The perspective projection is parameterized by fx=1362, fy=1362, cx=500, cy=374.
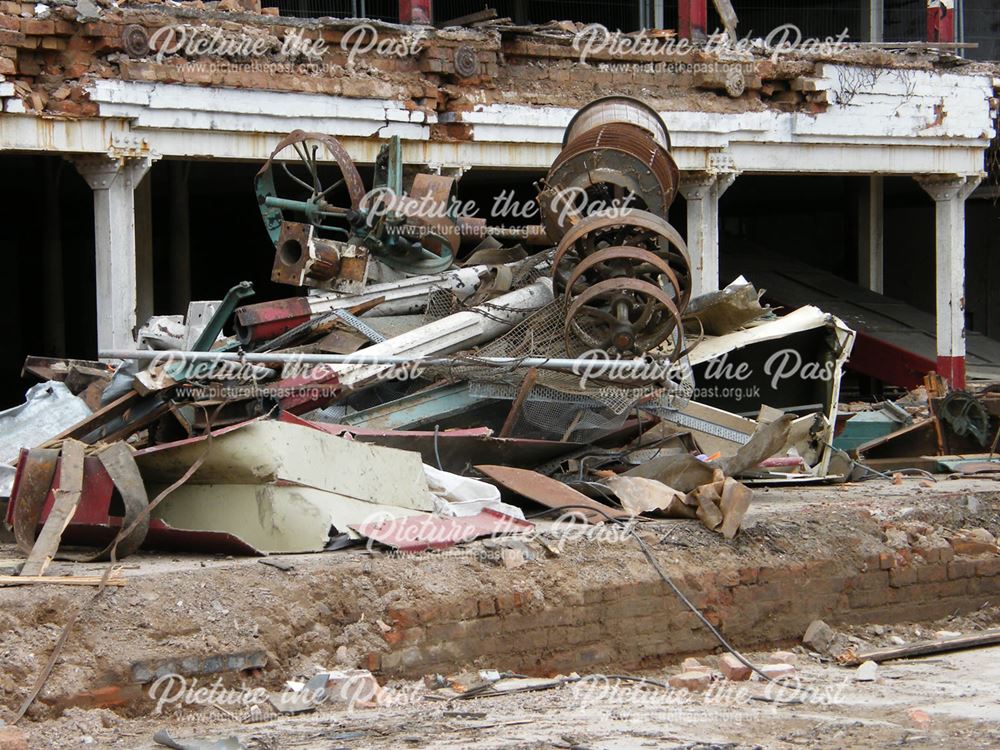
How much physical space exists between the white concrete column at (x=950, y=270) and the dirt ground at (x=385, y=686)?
32.0 ft

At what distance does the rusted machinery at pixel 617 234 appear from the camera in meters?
9.51

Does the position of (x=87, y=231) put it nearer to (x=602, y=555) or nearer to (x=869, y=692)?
(x=602, y=555)

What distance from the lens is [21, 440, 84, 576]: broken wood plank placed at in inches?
266

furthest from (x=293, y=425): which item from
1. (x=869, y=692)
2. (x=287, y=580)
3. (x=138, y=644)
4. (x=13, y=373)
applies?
(x=13, y=373)

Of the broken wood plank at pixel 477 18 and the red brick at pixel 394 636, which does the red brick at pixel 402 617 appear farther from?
the broken wood plank at pixel 477 18

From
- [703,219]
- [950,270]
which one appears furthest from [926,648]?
[950,270]

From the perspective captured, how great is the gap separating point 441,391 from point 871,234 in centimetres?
1290

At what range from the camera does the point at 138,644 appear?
6.31 metres

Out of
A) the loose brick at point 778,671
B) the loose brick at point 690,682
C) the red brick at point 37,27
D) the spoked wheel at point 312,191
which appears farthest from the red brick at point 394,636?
the red brick at point 37,27

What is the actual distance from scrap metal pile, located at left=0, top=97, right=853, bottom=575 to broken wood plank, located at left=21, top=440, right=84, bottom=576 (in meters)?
0.01

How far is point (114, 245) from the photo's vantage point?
500 inches

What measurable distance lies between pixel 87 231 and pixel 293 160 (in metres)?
8.23

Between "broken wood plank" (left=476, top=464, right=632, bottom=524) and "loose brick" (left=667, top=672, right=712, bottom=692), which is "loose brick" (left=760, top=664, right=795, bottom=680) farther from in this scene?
"broken wood plank" (left=476, top=464, right=632, bottom=524)

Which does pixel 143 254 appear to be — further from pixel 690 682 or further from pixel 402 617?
pixel 690 682
